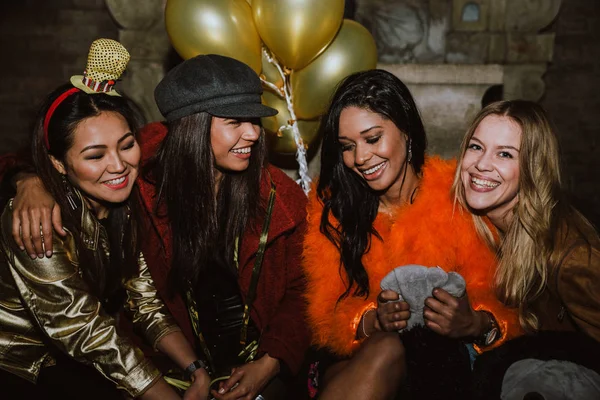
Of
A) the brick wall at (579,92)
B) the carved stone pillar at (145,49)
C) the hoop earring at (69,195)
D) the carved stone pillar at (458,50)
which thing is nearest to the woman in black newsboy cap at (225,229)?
the hoop earring at (69,195)

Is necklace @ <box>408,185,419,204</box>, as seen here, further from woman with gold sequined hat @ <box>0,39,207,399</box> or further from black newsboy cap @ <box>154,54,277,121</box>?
woman with gold sequined hat @ <box>0,39,207,399</box>

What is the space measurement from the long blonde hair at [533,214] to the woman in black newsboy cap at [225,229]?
900mm

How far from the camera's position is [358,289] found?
218 cm

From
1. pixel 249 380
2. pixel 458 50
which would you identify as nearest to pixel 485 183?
pixel 249 380

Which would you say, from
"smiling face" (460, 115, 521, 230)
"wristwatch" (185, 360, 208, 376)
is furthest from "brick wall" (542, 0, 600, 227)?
"wristwatch" (185, 360, 208, 376)

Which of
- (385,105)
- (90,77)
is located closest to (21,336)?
(90,77)

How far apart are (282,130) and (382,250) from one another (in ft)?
3.56

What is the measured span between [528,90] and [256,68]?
104 inches

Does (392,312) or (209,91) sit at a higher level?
(209,91)

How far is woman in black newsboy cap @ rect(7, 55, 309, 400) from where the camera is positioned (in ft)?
6.64

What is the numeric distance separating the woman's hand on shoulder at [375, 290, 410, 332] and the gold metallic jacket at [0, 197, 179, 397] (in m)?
0.88

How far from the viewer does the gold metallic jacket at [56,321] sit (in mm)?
1706

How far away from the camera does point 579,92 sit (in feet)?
16.4

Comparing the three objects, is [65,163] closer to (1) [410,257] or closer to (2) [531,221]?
(1) [410,257]
